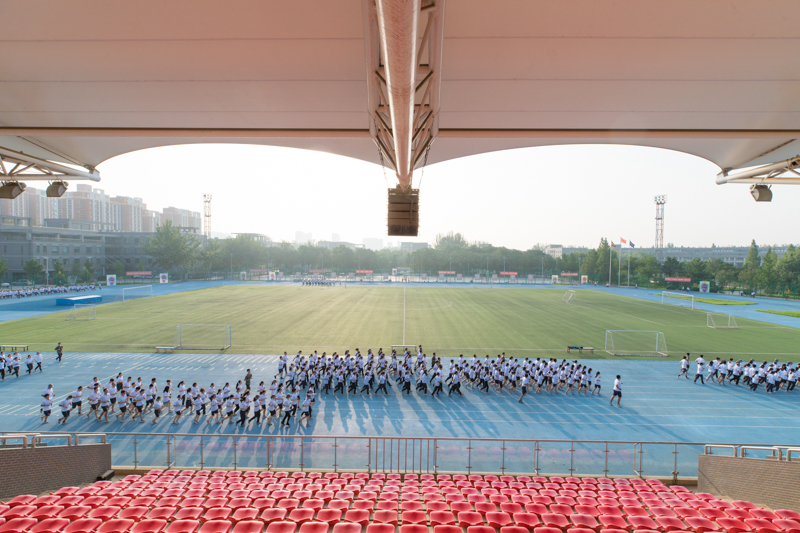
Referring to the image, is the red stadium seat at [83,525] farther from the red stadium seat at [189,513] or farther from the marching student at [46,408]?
the marching student at [46,408]

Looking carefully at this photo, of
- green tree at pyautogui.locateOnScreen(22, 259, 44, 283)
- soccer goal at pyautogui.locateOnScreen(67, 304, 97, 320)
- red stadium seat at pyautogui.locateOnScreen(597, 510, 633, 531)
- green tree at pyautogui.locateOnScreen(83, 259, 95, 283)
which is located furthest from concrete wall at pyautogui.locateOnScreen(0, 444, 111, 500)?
green tree at pyautogui.locateOnScreen(83, 259, 95, 283)

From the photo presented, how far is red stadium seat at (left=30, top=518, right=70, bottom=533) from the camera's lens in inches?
188

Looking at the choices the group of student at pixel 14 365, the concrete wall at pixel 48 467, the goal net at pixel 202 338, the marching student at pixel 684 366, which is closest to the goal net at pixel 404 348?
the goal net at pixel 202 338

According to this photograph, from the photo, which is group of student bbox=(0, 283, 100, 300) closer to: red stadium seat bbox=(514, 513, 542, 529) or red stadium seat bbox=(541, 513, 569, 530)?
red stadium seat bbox=(514, 513, 542, 529)

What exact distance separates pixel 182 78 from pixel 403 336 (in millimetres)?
20925

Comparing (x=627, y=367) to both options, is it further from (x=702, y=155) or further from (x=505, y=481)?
(x=505, y=481)

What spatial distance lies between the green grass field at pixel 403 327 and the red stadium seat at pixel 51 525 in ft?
52.4

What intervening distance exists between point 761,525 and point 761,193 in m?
7.75

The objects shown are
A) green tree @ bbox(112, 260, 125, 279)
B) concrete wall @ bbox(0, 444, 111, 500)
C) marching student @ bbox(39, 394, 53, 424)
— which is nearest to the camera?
concrete wall @ bbox(0, 444, 111, 500)

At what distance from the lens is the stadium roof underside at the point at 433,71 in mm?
3967

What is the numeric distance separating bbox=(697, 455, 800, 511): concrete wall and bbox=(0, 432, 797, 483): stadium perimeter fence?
2.84 feet

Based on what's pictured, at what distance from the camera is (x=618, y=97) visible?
5.75 meters

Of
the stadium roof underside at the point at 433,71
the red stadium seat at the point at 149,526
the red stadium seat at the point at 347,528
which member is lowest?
the red stadium seat at the point at 347,528

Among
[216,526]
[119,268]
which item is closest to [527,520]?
[216,526]
